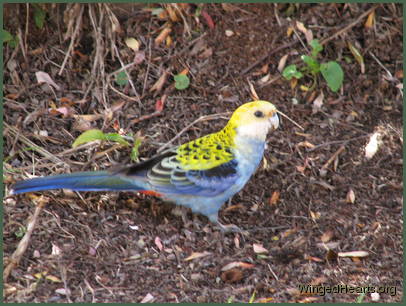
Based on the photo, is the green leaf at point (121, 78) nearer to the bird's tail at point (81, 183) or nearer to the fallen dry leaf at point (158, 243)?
the bird's tail at point (81, 183)

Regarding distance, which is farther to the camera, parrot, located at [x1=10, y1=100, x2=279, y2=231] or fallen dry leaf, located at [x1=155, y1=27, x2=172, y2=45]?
fallen dry leaf, located at [x1=155, y1=27, x2=172, y2=45]

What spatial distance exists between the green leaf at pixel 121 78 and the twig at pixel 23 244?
1858 mm

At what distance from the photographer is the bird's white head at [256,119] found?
599 cm

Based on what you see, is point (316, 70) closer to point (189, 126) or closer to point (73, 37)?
point (189, 126)

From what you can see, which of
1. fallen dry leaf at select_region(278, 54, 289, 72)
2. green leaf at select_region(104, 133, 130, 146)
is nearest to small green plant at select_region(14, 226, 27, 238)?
green leaf at select_region(104, 133, 130, 146)

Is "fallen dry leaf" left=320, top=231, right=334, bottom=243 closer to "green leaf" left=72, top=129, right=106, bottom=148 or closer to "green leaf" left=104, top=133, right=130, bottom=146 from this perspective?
"green leaf" left=104, top=133, right=130, bottom=146

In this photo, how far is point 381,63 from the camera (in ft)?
24.3

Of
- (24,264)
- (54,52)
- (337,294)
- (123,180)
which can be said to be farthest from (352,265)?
(54,52)

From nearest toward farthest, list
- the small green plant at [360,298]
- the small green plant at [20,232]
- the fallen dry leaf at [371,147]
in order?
the small green plant at [360,298] < the small green plant at [20,232] < the fallen dry leaf at [371,147]

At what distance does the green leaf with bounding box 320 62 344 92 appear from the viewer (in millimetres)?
7012

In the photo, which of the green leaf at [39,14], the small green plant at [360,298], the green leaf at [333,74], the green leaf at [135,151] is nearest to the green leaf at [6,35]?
the green leaf at [39,14]

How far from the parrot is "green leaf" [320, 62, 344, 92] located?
1.27 meters

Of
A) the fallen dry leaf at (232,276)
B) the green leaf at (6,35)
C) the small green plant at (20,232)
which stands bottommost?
the fallen dry leaf at (232,276)

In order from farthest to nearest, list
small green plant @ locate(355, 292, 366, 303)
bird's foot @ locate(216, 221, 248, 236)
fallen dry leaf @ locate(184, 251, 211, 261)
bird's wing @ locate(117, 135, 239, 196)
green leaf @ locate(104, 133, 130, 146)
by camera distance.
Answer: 1. green leaf @ locate(104, 133, 130, 146)
2. bird's foot @ locate(216, 221, 248, 236)
3. bird's wing @ locate(117, 135, 239, 196)
4. fallen dry leaf @ locate(184, 251, 211, 261)
5. small green plant @ locate(355, 292, 366, 303)
